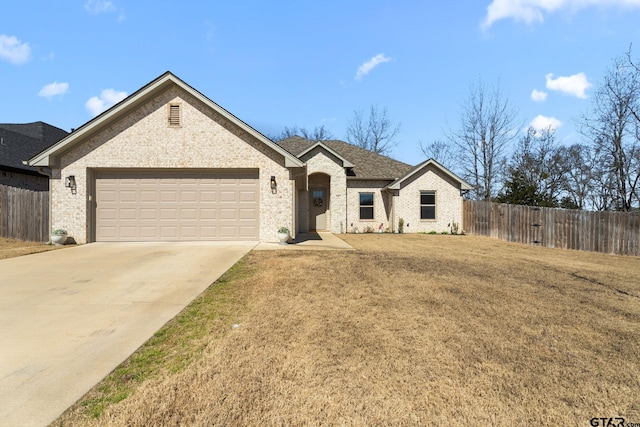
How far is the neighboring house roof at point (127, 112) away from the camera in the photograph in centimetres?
1168

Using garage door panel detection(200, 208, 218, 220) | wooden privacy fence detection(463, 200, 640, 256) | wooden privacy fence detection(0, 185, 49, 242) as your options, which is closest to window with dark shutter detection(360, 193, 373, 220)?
wooden privacy fence detection(463, 200, 640, 256)

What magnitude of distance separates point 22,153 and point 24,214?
35.5 feet

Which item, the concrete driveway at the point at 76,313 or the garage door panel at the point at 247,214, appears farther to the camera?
the garage door panel at the point at 247,214

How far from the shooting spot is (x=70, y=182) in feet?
39.3

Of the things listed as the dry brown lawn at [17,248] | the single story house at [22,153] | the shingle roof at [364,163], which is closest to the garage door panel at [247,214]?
the dry brown lawn at [17,248]

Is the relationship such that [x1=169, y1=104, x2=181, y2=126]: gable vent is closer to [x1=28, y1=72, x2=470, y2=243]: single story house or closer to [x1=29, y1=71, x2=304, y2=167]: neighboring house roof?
[x1=28, y1=72, x2=470, y2=243]: single story house

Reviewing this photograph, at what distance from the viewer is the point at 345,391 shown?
284 centimetres

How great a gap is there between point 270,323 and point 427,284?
367cm

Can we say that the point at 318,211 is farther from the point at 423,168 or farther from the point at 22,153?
the point at 22,153

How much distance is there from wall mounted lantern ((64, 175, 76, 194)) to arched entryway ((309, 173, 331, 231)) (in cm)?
1204

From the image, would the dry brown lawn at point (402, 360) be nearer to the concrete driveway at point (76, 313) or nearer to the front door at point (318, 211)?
the concrete driveway at point (76, 313)

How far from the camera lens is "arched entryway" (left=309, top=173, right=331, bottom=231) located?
66.0ft

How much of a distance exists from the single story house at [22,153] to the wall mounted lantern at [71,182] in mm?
5086

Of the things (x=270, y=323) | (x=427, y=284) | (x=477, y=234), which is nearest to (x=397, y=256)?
(x=427, y=284)
